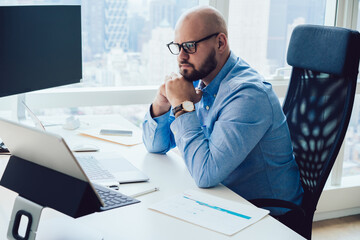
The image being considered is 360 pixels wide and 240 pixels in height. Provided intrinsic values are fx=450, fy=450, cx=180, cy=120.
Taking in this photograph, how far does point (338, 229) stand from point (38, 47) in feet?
7.01

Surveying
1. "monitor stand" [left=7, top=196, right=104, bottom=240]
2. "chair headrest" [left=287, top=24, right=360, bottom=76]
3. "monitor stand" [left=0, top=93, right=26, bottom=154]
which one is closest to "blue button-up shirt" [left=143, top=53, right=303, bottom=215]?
"chair headrest" [left=287, top=24, right=360, bottom=76]

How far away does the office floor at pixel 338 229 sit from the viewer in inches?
109

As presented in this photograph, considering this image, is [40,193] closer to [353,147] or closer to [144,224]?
[144,224]

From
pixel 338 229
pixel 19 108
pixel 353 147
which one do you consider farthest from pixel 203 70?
pixel 353 147

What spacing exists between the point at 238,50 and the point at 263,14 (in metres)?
0.27

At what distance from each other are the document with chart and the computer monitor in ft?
2.64

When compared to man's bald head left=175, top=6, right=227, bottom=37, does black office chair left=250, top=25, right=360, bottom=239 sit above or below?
below

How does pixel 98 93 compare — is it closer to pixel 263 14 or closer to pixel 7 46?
pixel 7 46

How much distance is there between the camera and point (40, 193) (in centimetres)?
101

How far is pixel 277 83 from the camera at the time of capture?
2.77 metres

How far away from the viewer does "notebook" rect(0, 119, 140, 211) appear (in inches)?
35.5

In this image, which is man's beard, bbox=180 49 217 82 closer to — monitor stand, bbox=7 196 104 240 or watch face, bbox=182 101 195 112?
watch face, bbox=182 101 195 112

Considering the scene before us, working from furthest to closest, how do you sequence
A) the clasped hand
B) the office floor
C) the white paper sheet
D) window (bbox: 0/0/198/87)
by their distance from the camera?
the office floor < window (bbox: 0/0/198/87) < the white paper sheet < the clasped hand

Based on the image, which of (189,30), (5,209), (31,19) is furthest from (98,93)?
(5,209)
